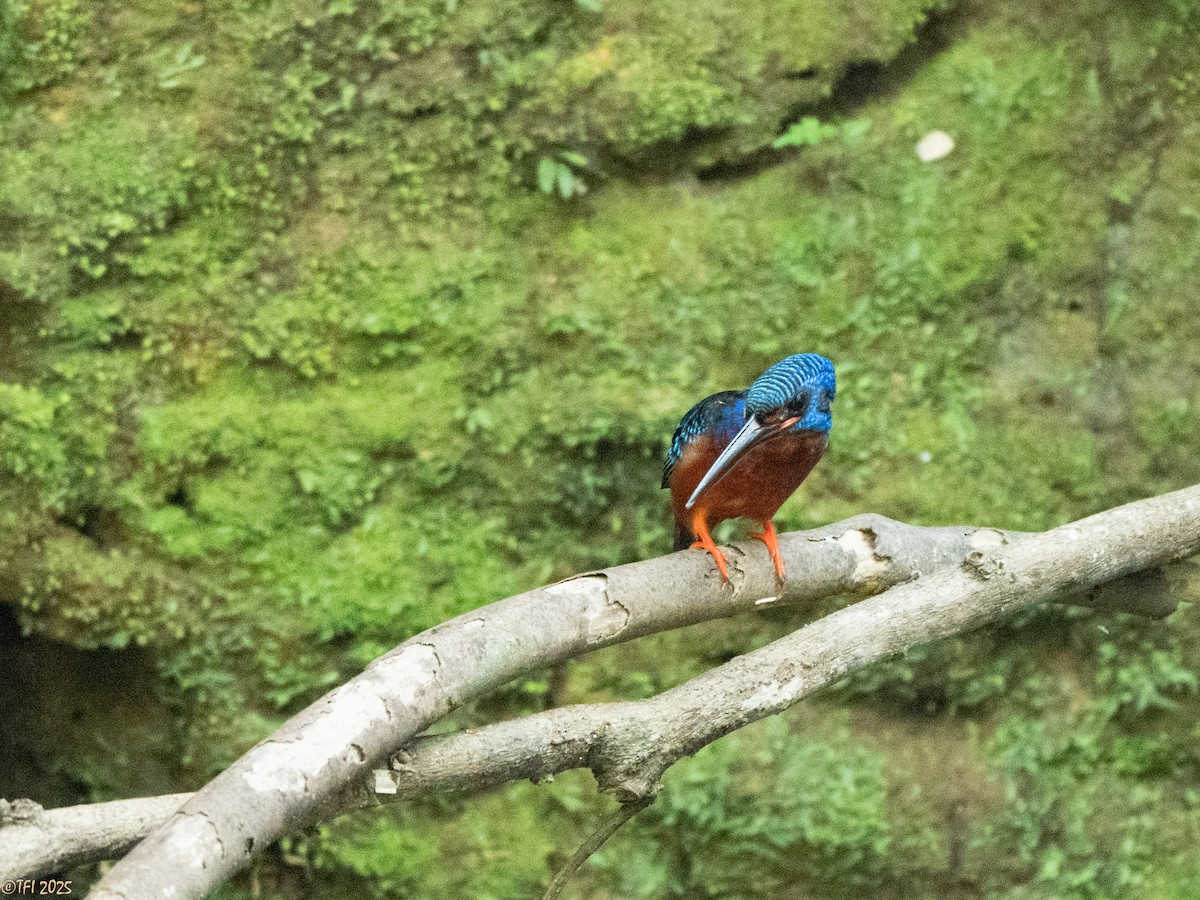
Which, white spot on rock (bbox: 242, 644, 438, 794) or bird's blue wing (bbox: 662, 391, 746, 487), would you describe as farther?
bird's blue wing (bbox: 662, 391, 746, 487)

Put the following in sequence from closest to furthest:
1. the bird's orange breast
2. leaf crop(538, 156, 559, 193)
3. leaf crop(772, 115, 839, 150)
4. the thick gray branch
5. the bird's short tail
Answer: the thick gray branch
the bird's orange breast
the bird's short tail
leaf crop(538, 156, 559, 193)
leaf crop(772, 115, 839, 150)

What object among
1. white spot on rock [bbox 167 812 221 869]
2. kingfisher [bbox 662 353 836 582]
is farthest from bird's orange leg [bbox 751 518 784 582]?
white spot on rock [bbox 167 812 221 869]

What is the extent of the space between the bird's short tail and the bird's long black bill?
0.57m

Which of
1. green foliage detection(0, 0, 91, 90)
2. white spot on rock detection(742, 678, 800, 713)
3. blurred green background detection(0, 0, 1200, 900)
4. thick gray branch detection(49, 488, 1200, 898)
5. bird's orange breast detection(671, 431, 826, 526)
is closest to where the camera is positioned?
thick gray branch detection(49, 488, 1200, 898)

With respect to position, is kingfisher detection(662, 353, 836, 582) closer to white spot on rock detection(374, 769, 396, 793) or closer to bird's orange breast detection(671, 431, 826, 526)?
bird's orange breast detection(671, 431, 826, 526)

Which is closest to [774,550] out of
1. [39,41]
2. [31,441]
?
[31,441]

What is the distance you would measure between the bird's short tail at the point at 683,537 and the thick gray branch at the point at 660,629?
51cm

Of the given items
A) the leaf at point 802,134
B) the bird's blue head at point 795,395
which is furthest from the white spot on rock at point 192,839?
the leaf at point 802,134

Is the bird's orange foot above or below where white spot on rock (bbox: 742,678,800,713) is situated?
below

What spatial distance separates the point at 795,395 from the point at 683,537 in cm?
82

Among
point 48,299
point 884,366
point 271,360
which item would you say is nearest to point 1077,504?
point 884,366

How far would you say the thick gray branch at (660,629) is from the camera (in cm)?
189

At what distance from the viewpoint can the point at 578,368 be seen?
4594mm

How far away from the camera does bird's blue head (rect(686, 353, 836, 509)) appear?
3094 millimetres
